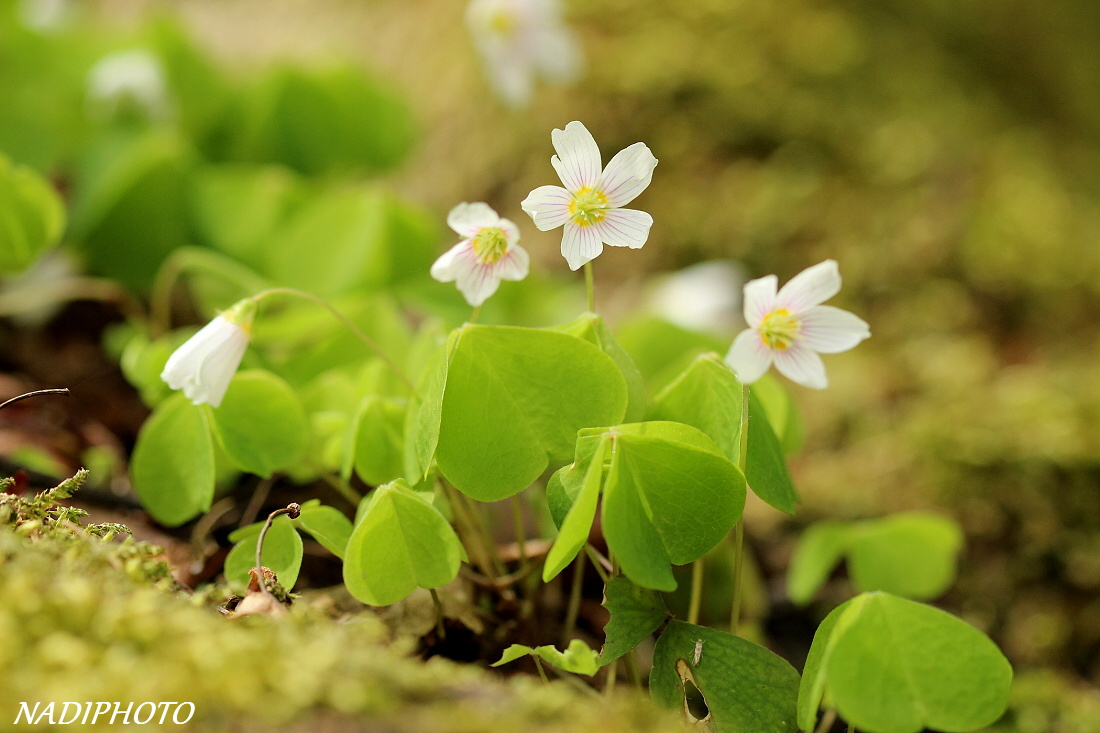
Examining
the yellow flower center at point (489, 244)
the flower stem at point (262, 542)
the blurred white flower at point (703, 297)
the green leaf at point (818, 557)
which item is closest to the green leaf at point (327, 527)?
the flower stem at point (262, 542)

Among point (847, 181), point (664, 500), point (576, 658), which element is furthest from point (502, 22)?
point (576, 658)

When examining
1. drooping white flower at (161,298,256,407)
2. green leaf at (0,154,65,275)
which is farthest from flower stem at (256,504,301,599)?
green leaf at (0,154,65,275)

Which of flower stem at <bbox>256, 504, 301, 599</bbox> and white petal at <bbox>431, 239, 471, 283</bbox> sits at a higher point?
white petal at <bbox>431, 239, 471, 283</bbox>

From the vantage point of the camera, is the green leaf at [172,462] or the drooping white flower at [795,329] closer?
the drooping white flower at [795,329]

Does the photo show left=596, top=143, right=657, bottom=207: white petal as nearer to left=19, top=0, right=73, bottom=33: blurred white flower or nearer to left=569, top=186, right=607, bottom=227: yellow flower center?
left=569, top=186, right=607, bottom=227: yellow flower center

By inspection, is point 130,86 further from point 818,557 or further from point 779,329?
point 818,557

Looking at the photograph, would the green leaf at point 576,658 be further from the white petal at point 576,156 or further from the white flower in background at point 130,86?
the white flower in background at point 130,86
